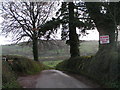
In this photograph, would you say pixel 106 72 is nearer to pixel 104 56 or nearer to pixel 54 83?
pixel 104 56

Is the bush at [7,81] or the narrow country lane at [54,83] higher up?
the bush at [7,81]

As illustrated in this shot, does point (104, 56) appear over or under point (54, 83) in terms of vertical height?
over

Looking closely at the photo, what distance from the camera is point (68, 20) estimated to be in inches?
715

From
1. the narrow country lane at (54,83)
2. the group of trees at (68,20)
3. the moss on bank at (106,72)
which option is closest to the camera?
the moss on bank at (106,72)

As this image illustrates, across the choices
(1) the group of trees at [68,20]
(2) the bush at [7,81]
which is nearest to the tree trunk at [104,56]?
(1) the group of trees at [68,20]

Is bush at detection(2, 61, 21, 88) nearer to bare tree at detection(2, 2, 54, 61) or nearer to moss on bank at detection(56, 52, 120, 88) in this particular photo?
moss on bank at detection(56, 52, 120, 88)

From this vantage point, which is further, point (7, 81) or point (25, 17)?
point (25, 17)

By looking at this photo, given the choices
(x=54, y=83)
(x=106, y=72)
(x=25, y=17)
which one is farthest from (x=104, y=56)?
(x=25, y=17)

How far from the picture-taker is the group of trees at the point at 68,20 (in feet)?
45.0

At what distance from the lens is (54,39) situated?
89.9 ft

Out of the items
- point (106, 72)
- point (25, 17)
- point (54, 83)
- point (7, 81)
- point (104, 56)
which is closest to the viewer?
point (7, 81)

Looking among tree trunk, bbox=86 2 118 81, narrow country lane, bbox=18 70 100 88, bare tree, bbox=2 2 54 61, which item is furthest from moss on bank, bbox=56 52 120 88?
bare tree, bbox=2 2 54 61

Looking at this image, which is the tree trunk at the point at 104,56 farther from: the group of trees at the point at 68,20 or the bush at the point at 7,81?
the bush at the point at 7,81

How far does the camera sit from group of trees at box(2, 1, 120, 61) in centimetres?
1371
